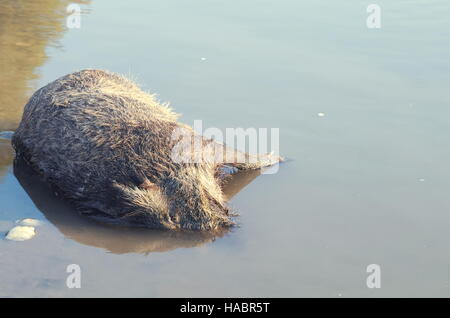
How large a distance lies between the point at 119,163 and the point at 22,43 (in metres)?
4.31

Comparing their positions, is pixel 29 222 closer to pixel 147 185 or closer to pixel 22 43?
pixel 147 185

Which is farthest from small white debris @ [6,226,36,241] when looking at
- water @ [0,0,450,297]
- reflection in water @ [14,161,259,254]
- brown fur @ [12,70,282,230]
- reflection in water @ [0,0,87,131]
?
reflection in water @ [0,0,87,131]

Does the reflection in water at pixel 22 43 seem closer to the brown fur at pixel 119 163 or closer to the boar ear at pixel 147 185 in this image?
the brown fur at pixel 119 163

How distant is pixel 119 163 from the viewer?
19.5ft

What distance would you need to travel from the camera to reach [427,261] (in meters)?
5.57

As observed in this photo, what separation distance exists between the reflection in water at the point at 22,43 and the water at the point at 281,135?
3 cm

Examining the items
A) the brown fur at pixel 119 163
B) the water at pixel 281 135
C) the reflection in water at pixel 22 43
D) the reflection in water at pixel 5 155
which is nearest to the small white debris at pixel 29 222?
the water at pixel 281 135

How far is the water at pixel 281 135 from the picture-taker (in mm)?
5406

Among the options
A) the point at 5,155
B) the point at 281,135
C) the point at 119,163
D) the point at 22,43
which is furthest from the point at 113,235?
the point at 22,43

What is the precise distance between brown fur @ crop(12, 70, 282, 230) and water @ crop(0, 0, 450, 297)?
0.16 metres

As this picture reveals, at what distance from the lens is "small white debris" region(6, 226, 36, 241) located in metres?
5.66

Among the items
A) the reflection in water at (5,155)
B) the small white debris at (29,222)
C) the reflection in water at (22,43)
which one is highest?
the reflection in water at (22,43)

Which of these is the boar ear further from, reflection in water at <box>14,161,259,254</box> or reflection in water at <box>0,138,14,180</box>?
reflection in water at <box>0,138,14,180</box>
